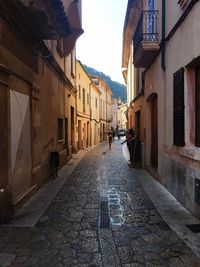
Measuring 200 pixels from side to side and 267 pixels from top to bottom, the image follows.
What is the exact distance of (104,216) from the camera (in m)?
5.80

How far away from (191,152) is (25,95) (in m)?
3.63

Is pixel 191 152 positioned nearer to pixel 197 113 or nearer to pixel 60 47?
pixel 197 113

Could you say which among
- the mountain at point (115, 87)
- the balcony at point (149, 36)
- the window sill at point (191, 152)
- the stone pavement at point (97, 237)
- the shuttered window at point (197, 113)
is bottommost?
the stone pavement at point (97, 237)

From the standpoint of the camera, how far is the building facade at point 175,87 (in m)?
5.90

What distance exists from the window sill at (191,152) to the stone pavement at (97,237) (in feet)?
3.97

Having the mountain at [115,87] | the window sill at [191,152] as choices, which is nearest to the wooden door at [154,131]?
the window sill at [191,152]

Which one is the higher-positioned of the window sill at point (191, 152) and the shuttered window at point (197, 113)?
the shuttered window at point (197, 113)

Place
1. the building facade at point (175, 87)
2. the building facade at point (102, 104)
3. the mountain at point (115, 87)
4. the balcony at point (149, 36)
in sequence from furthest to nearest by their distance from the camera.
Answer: the mountain at point (115, 87) → the building facade at point (102, 104) → the balcony at point (149, 36) → the building facade at point (175, 87)

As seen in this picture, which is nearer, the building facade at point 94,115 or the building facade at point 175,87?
the building facade at point 175,87

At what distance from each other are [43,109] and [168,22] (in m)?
3.97

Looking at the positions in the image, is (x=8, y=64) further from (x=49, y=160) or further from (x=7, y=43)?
(x=49, y=160)

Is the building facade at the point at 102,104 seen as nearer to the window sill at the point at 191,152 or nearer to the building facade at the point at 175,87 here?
the building facade at the point at 175,87

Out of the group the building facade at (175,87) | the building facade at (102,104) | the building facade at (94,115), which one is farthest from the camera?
the building facade at (102,104)

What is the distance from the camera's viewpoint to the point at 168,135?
26.2ft
